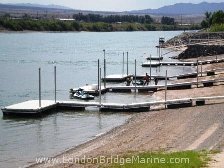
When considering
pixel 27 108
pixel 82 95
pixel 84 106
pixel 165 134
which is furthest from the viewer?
pixel 82 95

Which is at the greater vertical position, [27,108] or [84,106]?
[27,108]

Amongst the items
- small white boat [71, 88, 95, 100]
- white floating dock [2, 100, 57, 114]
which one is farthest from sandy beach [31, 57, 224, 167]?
small white boat [71, 88, 95, 100]

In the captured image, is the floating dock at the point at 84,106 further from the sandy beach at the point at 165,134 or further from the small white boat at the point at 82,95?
the small white boat at the point at 82,95

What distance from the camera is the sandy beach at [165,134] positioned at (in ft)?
75.4

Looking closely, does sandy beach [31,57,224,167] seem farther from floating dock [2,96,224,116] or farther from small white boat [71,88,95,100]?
small white boat [71,88,95,100]

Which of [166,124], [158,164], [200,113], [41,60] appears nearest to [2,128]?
[166,124]

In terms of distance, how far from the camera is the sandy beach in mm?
22969

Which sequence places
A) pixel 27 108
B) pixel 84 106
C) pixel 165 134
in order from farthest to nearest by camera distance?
pixel 84 106 < pixel 27 108 < pixel 165 134

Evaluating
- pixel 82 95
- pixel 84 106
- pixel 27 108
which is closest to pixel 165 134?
pixel 27 108

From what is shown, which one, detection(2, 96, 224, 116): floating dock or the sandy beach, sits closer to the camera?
the sandy beach

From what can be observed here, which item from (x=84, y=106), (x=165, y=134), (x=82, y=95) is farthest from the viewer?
(x=82, y=95)

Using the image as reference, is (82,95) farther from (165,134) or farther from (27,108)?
(165,134)

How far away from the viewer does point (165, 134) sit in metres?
27.2

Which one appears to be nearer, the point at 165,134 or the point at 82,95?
the point at 165,134
